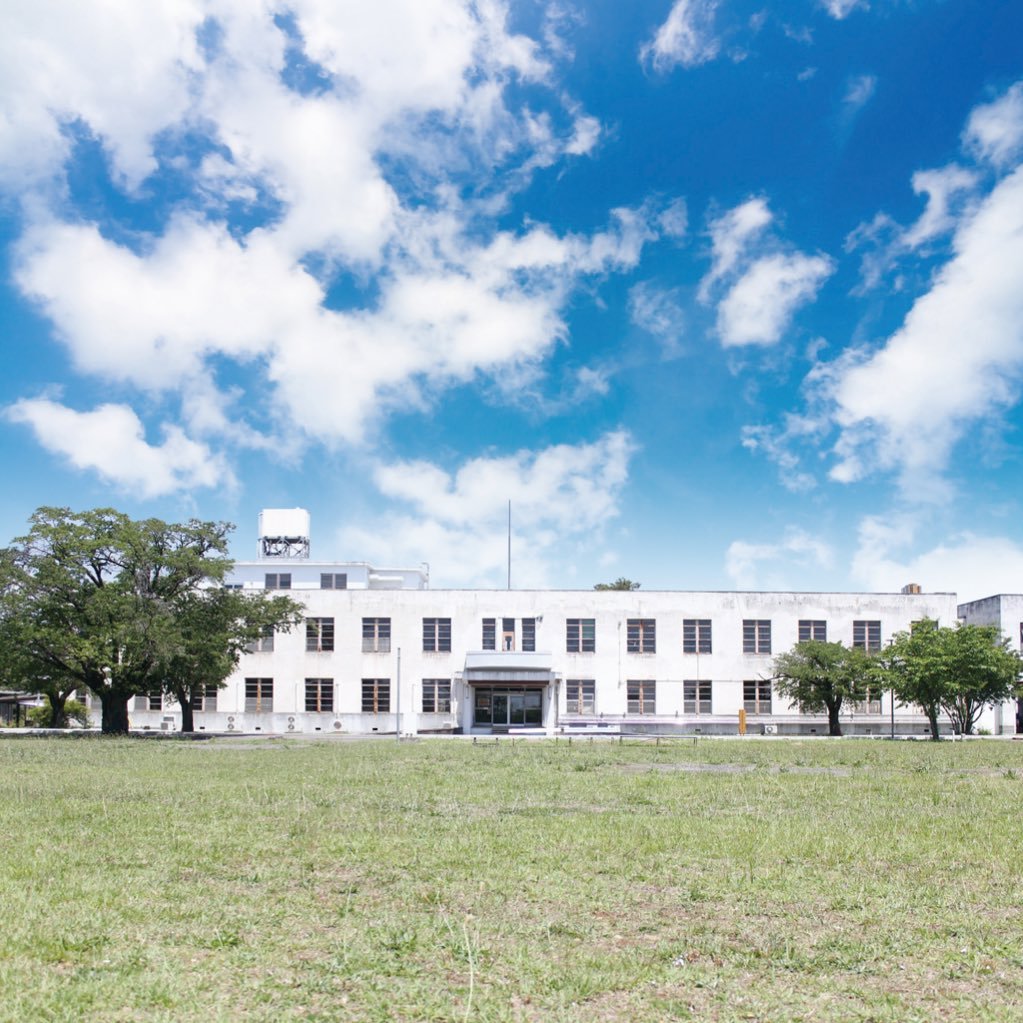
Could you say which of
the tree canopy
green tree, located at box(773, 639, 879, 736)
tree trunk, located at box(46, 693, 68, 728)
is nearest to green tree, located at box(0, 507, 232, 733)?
the tree canopy

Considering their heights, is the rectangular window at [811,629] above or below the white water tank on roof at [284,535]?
below

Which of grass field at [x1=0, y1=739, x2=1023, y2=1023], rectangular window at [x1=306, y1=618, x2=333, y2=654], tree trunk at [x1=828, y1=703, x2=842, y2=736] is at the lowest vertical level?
tree trunk at [x1=828, y1=703, x2=842, y2=736]

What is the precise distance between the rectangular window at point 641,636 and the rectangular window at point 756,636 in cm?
575

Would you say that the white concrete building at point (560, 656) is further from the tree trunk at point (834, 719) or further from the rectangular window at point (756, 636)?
the tree trunk at point (834, 719)

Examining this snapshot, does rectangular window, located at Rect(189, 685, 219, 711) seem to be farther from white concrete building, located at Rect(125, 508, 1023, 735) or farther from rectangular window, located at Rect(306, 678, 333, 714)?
rectangular window, located at Rect(306, 678, 333, 714)

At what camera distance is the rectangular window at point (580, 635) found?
60844 millimetres

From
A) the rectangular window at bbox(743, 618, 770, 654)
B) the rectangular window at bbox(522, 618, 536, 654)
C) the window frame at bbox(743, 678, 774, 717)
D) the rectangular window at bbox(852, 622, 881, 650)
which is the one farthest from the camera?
the rectangular window at bbox(852, 622, 881, 650)

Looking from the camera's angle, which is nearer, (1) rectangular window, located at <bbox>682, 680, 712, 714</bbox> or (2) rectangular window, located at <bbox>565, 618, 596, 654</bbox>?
(1) rectangular window, located at <bbox>682, 680, 712, 714</bbox>

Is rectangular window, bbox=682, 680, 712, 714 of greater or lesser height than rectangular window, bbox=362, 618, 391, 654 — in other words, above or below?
below

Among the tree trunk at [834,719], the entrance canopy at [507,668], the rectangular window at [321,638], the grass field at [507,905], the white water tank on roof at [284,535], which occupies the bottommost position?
the tree trunk at [834,719]

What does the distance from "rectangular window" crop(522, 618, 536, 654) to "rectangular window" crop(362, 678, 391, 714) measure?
871cm

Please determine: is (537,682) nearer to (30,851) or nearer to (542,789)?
(542,789)

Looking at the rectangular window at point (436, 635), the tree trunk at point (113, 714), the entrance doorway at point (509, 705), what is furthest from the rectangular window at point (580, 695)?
the tree trunk at point (113, 714)

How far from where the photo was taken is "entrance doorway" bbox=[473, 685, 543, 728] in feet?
194
